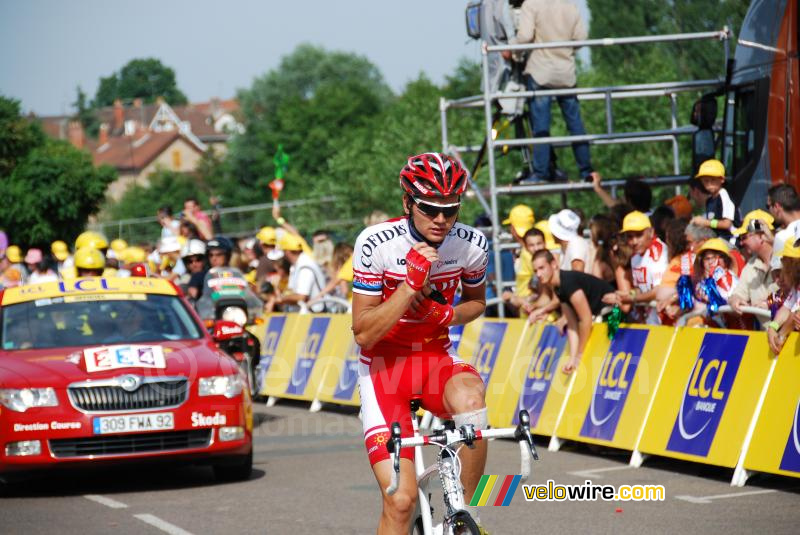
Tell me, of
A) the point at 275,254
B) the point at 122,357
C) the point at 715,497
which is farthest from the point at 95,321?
the point at 275,254

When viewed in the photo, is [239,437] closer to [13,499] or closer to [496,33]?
[13,499]

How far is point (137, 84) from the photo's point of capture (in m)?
196

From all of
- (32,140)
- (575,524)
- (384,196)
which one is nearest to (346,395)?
(575,524)

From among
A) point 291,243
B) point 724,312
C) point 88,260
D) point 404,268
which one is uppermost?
point 404,268

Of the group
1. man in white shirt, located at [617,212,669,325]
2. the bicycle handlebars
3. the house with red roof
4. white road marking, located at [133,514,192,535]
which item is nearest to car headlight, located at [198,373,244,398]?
white road marking, located at [133,514,192,535]

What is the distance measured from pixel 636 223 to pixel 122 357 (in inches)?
192

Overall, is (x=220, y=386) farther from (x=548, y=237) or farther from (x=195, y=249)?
(x=195, y=249)

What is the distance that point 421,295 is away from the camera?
20.1 feet

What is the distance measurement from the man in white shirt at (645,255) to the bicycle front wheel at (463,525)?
728 centimetres

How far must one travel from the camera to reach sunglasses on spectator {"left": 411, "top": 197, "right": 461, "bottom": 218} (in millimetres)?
5961

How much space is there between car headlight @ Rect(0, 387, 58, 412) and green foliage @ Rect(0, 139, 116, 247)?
51.0 metres

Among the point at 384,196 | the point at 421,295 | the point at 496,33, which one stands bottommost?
the point at 384,196

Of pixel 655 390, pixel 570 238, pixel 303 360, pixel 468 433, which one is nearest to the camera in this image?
pixel 468 433

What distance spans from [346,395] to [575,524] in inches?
321
